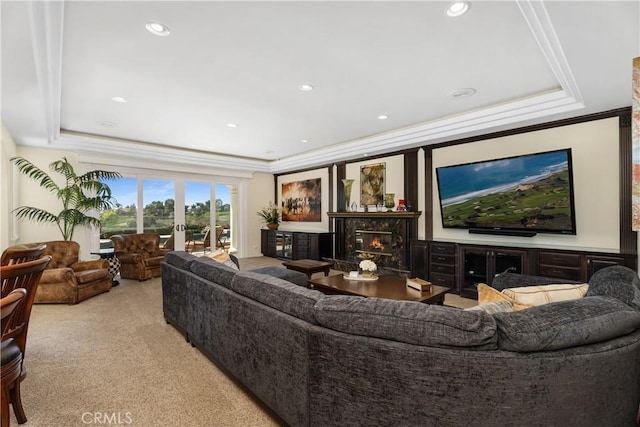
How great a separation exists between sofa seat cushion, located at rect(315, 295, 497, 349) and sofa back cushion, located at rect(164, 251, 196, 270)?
1990 millimetres

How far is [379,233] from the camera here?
242 inches

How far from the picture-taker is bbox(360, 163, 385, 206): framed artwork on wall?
6.27 meters

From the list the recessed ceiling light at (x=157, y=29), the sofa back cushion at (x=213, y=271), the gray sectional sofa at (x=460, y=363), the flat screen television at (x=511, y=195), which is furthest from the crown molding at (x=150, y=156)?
the gray sectional sofa at (x=460, y=363)

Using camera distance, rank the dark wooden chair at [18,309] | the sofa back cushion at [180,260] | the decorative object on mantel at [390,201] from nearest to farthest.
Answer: the dark wooden chair at [18,309], the sofa back cushion at [180,260], the decorative object on mantel at [390,201]

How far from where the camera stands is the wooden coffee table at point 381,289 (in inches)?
122

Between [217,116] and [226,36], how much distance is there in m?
2.13

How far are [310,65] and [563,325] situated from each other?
278cm

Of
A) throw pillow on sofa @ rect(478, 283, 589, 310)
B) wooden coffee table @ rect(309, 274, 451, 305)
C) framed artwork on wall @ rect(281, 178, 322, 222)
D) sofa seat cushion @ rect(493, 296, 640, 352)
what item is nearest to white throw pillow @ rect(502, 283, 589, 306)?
throw pillow on sofa @ rect(478, 283, 589, 310)

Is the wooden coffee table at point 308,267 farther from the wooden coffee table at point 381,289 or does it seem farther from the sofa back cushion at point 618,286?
the sofa back cushion at point 618,286

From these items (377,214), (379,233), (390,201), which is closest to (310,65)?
(390,201)

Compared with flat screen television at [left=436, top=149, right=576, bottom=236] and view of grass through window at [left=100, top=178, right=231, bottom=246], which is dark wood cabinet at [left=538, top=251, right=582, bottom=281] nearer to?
flat screen television at [left=436, top=149, right=576, bottom=236]

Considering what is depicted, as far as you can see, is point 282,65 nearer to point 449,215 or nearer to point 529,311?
point 529,311

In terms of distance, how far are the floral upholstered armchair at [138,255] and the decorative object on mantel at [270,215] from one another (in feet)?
10.0

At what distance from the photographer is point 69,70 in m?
2.95
